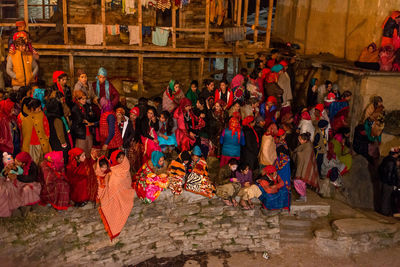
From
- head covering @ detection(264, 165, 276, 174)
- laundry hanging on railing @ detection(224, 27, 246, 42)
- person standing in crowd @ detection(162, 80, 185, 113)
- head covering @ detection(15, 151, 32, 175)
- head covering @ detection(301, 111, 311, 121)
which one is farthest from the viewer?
laundry hanging on railing @ detection(224, 27, 246, 42)

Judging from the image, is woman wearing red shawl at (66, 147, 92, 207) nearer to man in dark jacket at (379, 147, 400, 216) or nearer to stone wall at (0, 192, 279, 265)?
stone wall at (0, 192, 279, 265)

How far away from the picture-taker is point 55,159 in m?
7.67

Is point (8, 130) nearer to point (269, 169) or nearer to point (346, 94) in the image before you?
point (269, 169)

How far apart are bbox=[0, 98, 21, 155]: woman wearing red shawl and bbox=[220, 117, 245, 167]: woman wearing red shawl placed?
3.86 metres

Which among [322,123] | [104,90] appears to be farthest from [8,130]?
[322,123]

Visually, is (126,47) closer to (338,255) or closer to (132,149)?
(132,149)

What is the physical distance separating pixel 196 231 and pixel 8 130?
12.8 ft

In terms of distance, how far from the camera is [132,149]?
8.78 metres

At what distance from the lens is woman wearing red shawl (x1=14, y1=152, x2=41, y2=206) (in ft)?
24.4

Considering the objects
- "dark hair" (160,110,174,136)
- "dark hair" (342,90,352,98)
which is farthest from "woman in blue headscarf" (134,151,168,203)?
"dark hair" (342,90,352,98)

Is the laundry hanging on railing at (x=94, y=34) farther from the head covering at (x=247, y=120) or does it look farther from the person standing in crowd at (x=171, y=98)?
the head covering at (x=247, y=120)

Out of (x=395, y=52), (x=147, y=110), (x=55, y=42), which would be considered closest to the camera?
(x=147, y=110)

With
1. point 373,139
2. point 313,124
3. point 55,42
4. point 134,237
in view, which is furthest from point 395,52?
point 55,42

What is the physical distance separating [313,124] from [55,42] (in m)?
8.26
